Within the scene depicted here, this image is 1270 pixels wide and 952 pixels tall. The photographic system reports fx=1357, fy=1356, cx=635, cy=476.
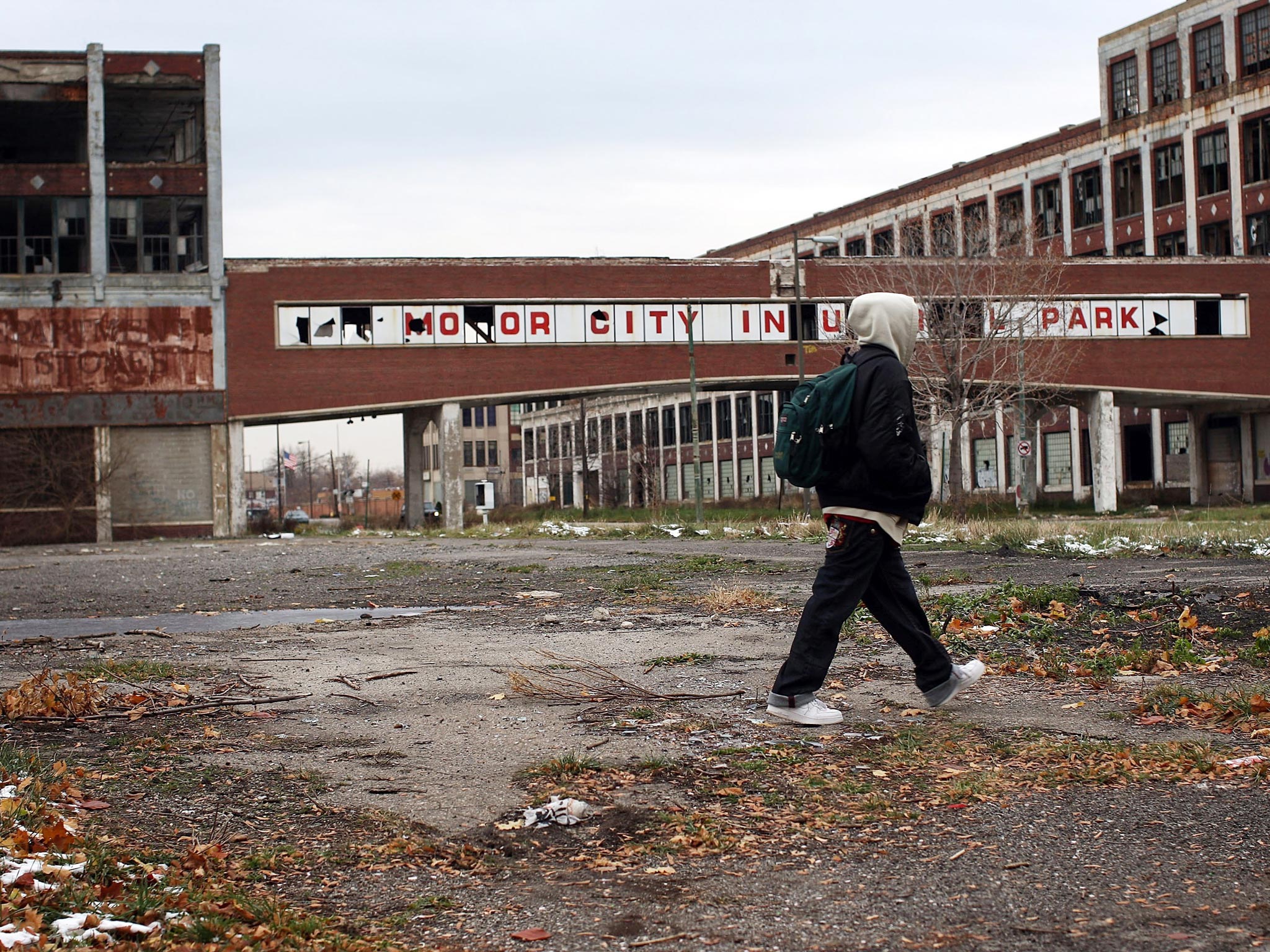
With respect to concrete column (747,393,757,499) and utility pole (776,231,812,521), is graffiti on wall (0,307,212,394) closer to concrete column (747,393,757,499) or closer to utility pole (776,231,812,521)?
utility pole (776,231,812,521)

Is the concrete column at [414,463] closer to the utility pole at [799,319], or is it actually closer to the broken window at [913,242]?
the utility pole at [799,319]

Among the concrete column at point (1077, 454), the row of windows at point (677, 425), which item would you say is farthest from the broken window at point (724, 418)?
the concrete column at point (1077, 454)

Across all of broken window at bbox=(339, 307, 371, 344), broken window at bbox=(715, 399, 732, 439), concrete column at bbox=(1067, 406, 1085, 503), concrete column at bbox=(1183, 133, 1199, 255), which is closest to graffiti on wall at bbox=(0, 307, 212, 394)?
broken window at bbox=(339, 307, 371, 344)

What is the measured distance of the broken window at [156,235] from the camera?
1569 inches

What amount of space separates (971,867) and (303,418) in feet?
125

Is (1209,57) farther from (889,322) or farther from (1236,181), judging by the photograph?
(889,322)

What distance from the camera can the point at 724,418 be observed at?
80.2 metres

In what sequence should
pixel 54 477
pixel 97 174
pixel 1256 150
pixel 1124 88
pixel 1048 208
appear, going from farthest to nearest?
pixel 1048 208
pixel 1124 88
pixel 1256 150
pixel 97 174
pixel 54 477

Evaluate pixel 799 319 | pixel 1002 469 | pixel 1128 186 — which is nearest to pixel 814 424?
pixel 799 319

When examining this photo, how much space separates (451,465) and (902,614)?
35.5 m

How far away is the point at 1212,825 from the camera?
14.2 feet

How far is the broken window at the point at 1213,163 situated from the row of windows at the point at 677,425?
24.3 meters

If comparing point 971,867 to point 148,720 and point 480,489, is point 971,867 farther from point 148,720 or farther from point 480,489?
point 480,489

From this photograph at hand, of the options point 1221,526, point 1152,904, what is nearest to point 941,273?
point 1221,526
